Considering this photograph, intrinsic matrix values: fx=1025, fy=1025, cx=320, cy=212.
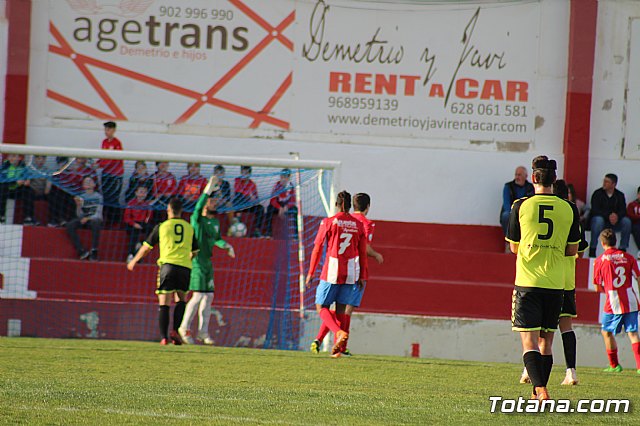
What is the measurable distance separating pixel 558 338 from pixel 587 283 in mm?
1410

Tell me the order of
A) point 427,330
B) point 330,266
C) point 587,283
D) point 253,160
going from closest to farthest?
1. point 330,266
2. point 253,160
3. point 427,330
4. point 587,283

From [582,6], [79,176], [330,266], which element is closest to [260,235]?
[79,176]

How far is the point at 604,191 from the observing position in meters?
16.5

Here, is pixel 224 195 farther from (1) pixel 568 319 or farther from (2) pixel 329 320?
(1) pixel 568 319

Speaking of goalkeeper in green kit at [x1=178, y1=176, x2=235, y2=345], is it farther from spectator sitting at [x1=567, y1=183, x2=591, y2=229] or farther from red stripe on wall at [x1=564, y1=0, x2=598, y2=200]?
red stripe on wall at [x1=564, y1=0, x2=598, y2=200]

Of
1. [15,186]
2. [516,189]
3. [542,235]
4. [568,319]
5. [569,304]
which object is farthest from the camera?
[516,189]

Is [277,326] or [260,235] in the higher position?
[260,235]

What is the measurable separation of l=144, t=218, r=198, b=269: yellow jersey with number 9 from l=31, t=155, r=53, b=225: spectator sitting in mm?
3523

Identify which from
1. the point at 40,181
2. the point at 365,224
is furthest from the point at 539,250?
the point at 40,181

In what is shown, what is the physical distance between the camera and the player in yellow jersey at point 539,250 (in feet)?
24.4

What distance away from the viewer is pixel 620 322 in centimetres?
1191

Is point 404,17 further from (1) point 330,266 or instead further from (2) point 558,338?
(1) point 330,266

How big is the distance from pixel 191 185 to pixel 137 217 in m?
0.99

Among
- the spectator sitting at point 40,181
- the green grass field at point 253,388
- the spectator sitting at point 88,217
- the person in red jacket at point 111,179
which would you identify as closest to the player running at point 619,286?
the green grass field at point 253,388
